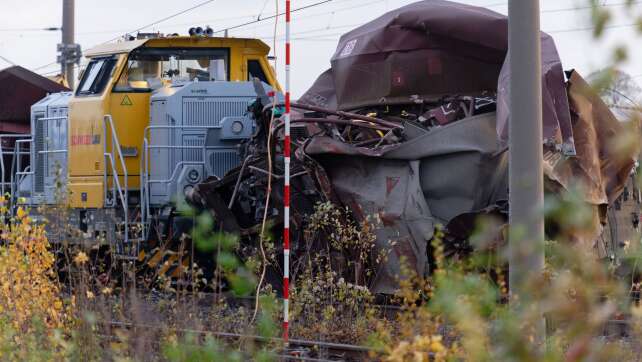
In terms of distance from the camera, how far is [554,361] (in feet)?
7.48

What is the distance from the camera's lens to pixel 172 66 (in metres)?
14.1

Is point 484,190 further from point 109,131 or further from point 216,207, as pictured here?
point 109,131

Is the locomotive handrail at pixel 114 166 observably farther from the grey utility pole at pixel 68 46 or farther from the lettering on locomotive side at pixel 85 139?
the grey utility pole at pixel 68 46

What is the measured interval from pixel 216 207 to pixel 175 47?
128 inches

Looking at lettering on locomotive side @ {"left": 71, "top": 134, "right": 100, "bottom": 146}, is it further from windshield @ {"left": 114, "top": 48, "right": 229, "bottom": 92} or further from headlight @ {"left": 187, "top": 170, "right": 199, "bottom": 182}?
headlight @ {"left": 187, "top": 170, "right": 199, "bottom": 182}

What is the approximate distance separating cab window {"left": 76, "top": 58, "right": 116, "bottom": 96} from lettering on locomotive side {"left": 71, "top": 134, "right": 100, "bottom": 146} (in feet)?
1.97

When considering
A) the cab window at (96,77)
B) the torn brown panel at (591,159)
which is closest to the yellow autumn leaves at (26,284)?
the torn brown panel at (591,159)

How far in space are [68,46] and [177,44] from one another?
15.4 meters

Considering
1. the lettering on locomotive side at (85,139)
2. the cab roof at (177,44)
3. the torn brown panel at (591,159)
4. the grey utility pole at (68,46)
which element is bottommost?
the torn brown panel at (591,159)

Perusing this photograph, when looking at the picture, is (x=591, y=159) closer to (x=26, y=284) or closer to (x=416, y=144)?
(x=416, y=144)

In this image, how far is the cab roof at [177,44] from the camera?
13.7 meters

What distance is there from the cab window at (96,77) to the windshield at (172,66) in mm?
276

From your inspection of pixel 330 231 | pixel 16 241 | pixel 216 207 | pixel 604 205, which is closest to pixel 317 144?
pixel 330 231

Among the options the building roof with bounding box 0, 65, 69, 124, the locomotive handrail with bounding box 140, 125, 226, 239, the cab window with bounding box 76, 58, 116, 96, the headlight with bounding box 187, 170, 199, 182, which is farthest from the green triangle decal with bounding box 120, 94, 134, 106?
the building roof with bounding box 0, 65, 69, 124
